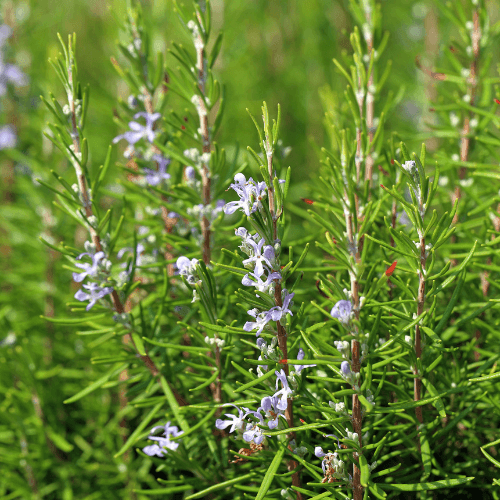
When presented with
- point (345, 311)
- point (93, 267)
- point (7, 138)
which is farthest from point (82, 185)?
point (7, 138)

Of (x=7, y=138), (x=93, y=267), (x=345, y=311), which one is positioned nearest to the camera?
(x=345, y=311)

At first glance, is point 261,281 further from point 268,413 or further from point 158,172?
point 158,172

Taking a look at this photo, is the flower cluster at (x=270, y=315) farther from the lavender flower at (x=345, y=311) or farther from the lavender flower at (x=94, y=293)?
the lavender flower at (x=94, y=293)

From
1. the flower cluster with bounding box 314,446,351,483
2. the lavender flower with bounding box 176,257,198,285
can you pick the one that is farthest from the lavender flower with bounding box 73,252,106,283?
the flower cluster with bounding box 314,446,351,483

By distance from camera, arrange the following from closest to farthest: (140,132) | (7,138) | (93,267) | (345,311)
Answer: (345,311), (93,267), (140,132), (7,138)

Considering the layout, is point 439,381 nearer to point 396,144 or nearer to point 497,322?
point 497,322

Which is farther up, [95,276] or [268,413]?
[95,276]
